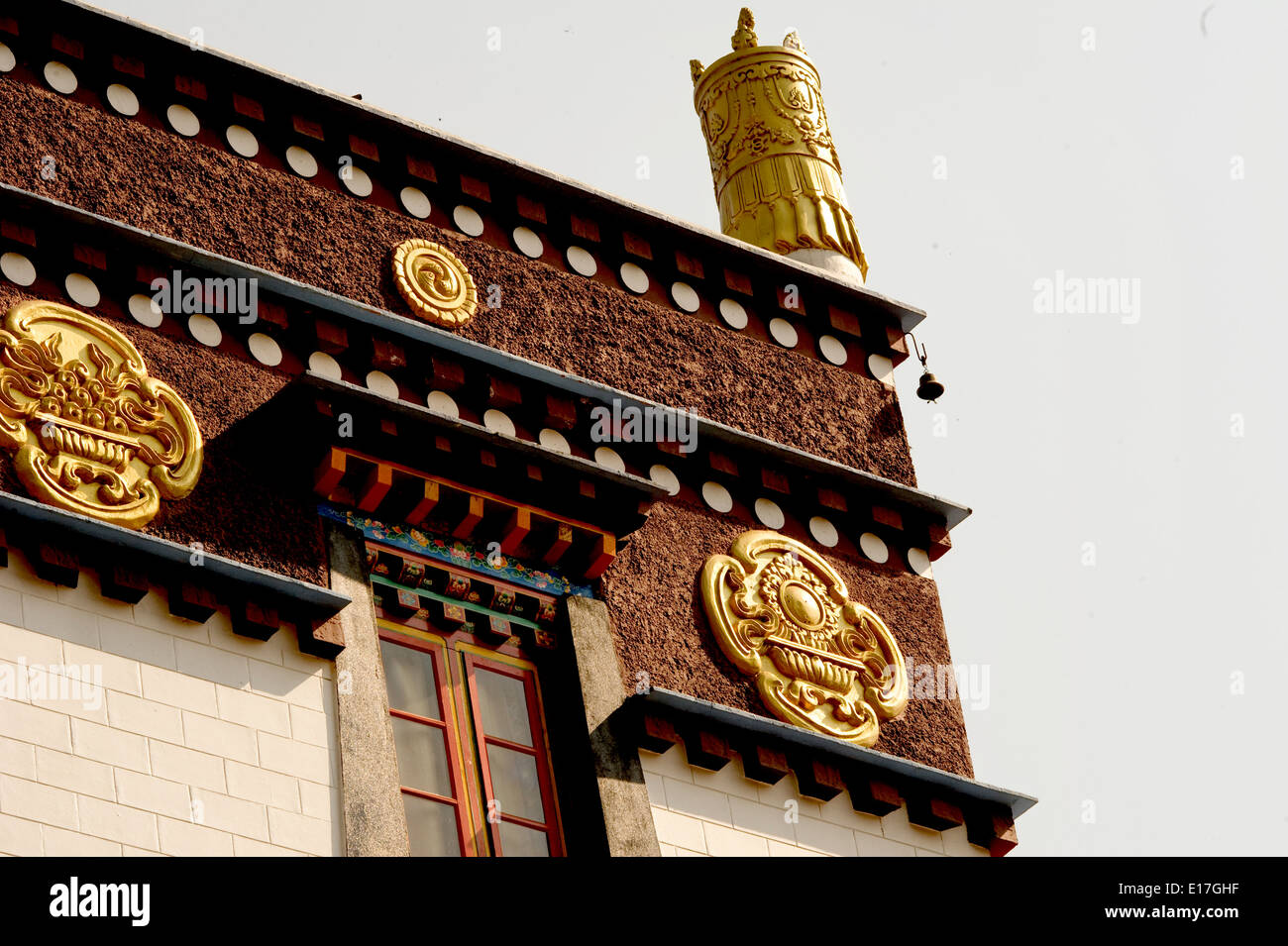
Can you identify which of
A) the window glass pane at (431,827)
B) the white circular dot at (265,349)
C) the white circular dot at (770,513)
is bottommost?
the window glass pane at (431,827)

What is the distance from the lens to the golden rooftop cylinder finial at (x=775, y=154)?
15.0m

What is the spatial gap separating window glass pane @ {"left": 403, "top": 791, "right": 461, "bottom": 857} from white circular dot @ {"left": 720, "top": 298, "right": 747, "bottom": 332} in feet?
11.8

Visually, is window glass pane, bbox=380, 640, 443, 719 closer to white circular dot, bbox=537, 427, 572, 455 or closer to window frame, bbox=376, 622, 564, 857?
window frame, bbox=376, 622, 564, 857

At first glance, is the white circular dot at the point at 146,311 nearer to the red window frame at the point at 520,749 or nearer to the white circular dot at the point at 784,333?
the red window frame at the point at 520,749

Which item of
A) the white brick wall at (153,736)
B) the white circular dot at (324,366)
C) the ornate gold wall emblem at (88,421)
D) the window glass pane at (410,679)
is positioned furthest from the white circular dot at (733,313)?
the white brick wall at (153,736)

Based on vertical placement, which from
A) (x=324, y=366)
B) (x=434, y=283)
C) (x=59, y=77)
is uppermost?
(x=59, y=77)

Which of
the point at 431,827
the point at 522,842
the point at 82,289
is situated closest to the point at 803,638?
the point at 522,842

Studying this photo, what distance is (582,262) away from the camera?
13773 mm

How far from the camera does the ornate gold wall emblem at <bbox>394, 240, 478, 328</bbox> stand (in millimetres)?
12992

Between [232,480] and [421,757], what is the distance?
4.56ft

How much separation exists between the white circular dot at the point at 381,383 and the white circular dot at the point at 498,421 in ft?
1.49

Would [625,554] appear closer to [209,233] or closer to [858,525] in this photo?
[858,525]

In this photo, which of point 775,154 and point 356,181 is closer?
point 356,181

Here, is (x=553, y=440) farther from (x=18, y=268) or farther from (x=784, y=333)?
(x=18, y=268)
